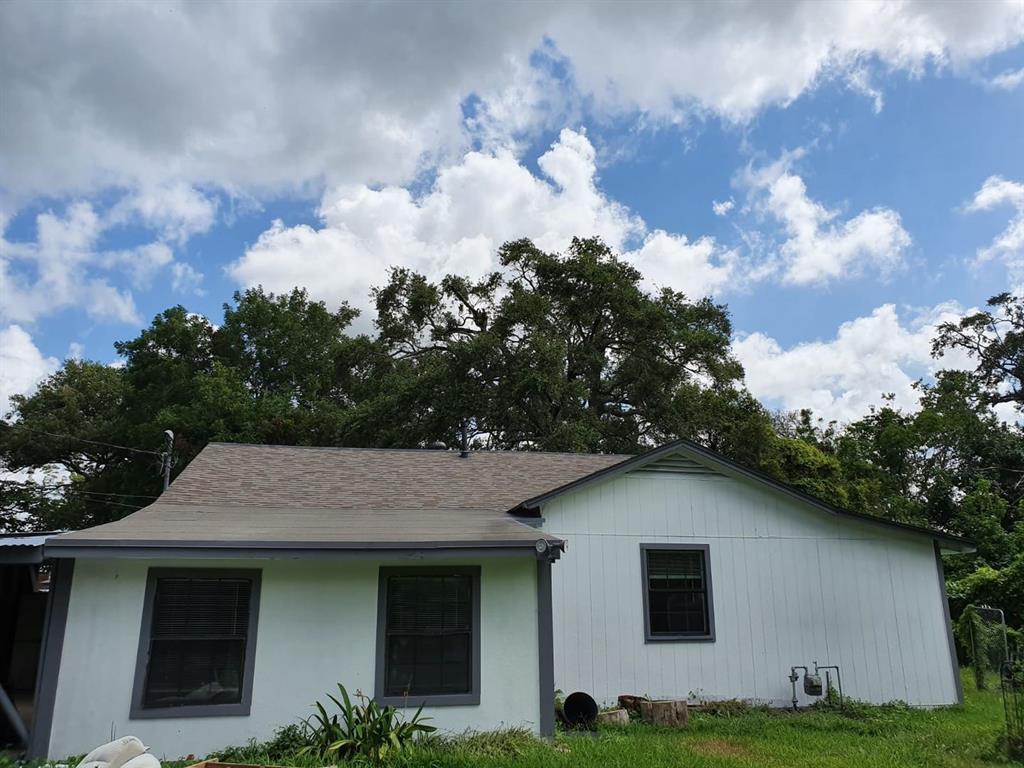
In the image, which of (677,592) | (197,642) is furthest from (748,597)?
(197,642)

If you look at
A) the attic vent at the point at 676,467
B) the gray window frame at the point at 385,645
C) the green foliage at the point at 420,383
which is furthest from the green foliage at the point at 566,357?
the gray window frame at the point at 385,645

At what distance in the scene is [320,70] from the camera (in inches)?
472

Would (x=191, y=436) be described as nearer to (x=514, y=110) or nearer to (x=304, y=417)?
(x=304, y=417)

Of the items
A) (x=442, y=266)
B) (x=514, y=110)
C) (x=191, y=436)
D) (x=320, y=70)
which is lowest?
(x=191, y=436)

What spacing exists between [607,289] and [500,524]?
1855cm

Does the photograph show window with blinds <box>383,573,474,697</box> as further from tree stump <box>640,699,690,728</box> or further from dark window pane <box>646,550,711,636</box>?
dark window pane <box>646,550,711,636</box>

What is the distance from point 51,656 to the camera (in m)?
6.91

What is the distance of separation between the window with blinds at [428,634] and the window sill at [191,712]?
1542mm

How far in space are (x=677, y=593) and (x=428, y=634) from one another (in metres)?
4.43

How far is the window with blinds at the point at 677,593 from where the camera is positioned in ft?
34.0

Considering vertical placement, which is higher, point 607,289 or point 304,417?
point 607,289

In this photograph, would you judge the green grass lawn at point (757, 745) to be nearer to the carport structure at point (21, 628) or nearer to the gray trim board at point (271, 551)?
the gray trim board at point (271, 551)

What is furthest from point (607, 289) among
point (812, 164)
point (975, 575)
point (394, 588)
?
point (394, 588)

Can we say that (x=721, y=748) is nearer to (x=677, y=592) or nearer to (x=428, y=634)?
(x=677, y=592)
